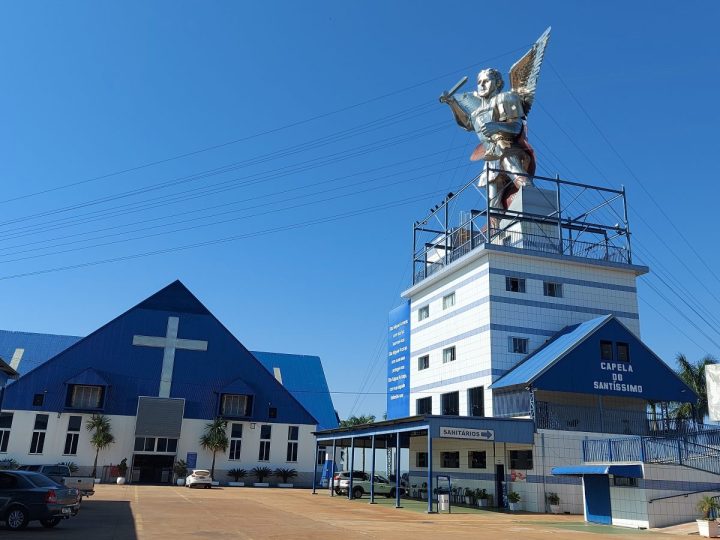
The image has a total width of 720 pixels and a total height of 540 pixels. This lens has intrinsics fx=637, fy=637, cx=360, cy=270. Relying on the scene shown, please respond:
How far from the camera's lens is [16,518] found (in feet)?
57.8

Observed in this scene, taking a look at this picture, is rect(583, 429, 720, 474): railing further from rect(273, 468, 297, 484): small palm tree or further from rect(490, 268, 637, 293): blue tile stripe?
rect(273, 468, 297, 484): small palm tree

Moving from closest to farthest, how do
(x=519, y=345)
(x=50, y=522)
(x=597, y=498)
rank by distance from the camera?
(x=50, y=522), (x=597, y=498), (x=519, y=345)

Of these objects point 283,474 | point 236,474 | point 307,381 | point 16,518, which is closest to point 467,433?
point 16,518

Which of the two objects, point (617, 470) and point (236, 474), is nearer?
point (617, 470)

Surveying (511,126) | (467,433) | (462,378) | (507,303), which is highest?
(511,126)

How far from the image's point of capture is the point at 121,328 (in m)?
55.2

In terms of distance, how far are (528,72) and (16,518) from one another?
43.5m

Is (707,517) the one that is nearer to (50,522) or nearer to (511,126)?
(50,522)

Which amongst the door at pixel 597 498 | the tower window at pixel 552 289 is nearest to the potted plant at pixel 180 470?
the tower window at pixel 552 289

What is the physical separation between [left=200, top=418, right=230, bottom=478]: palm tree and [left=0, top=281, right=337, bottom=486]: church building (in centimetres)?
51

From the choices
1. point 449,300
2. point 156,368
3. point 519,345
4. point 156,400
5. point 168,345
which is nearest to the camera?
point 519,345

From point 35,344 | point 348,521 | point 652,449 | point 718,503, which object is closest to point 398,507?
point 348,521

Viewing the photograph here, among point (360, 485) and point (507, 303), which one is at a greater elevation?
point (507, 303)

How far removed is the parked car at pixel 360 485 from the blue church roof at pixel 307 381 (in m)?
22.9
